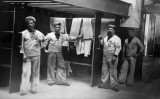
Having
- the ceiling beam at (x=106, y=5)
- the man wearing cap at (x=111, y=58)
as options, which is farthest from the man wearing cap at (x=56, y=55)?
the ceiling beam at (x=106, y=5)

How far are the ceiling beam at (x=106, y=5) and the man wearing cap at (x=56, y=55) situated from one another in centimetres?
118

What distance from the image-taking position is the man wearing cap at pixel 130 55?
7418mm

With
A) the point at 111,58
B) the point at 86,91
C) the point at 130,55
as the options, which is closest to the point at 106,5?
the point at 111,58

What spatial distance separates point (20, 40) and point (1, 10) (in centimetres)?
102

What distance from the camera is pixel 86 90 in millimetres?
6297

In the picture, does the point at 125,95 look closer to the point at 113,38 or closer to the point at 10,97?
the point at 113,38

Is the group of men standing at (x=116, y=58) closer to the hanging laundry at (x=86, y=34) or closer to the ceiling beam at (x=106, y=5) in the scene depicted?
the hanging laundry at (x=86, y=34)

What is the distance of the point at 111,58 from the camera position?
21.3ft

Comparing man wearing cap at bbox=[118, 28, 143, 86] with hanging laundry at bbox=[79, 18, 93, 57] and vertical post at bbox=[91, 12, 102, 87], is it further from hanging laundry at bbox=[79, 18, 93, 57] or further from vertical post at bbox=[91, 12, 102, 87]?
hanging laundry at bbox=[79, 18, 93, 57]

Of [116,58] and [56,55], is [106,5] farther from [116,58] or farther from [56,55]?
[56,55]

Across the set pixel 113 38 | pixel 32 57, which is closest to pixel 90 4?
pixel 113 38

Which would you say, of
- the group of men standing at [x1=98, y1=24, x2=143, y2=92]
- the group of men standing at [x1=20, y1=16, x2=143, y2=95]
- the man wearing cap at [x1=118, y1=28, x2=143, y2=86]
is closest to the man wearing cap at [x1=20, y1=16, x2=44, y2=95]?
the group of men standing at [x1=20, y1=16, x2=143, y2=95]

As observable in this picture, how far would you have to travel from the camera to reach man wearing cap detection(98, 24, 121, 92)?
6.45 m

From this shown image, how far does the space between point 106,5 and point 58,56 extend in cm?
206
